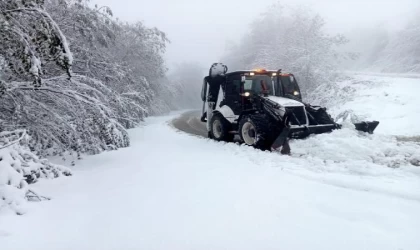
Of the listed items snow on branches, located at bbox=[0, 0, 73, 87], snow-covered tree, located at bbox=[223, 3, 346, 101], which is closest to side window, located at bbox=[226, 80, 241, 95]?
snow on branches, located at bbox=[0, 0, 73, 87]

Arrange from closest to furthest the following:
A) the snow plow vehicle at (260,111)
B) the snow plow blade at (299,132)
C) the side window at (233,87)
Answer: the snow plow blade at (299,132) < the snow plow vehicle at (260,111) < the side window at (233,87)

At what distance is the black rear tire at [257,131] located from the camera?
24.9ft

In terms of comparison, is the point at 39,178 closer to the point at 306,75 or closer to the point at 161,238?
the point at 161,238

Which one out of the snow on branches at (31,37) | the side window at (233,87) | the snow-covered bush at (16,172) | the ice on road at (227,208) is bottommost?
the ice on road at (227,208)

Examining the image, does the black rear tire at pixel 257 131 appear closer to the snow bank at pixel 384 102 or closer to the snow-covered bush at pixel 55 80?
the snow bank at pixel 384 102

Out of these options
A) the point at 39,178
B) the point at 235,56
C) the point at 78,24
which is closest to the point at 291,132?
the point at 39,178

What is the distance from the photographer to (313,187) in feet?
14.3

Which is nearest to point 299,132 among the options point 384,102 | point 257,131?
point 257,131

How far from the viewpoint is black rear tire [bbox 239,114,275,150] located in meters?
7.59

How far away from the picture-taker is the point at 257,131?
7.64 m

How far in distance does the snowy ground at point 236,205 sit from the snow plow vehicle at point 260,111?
1383 mm

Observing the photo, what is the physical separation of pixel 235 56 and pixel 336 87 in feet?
67.9

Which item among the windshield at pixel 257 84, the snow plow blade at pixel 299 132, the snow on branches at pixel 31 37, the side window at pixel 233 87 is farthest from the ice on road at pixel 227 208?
the side window at pixel 233 87

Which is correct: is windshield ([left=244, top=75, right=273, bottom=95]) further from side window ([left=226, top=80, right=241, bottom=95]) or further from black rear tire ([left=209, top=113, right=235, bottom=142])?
black rear tire ([left=209, top=113, right=235, bottom=142])
